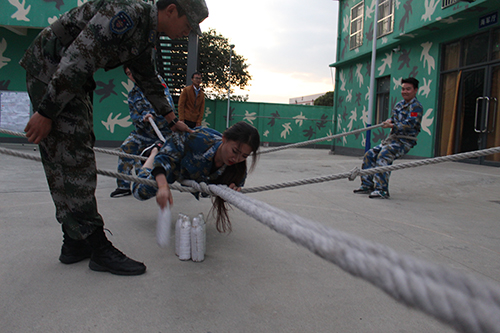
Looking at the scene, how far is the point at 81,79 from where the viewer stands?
1598 millimetres

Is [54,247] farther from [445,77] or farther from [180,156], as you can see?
[445,77]

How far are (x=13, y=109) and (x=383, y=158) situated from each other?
984 cm

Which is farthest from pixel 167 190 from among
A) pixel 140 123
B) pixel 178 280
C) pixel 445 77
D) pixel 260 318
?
pixel 445 77

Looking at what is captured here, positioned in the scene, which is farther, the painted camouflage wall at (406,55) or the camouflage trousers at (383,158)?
the painted camouflage wall at (406,55)

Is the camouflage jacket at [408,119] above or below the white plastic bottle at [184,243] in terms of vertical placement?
above

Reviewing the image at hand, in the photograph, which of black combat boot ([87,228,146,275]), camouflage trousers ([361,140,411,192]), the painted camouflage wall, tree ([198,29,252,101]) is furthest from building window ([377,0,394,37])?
tree ([198,29,252,101])

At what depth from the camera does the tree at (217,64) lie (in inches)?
925

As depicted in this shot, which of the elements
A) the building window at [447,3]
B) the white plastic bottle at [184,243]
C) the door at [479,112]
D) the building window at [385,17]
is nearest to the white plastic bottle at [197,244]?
the white plastic bottle at [184,243]

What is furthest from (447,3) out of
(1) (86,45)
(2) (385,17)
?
(1) (86,45)

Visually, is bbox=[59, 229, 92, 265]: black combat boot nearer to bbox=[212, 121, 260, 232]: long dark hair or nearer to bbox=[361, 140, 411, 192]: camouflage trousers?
bbox=[212, 121, 260, 232]: long dark hair

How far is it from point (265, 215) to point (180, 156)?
139 cm

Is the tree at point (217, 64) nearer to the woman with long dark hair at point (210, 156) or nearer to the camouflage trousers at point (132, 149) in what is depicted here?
the camouflage trousers at point (132, 149)

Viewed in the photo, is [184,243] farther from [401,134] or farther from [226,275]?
[401,134]

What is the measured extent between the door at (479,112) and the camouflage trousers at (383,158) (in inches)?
148
